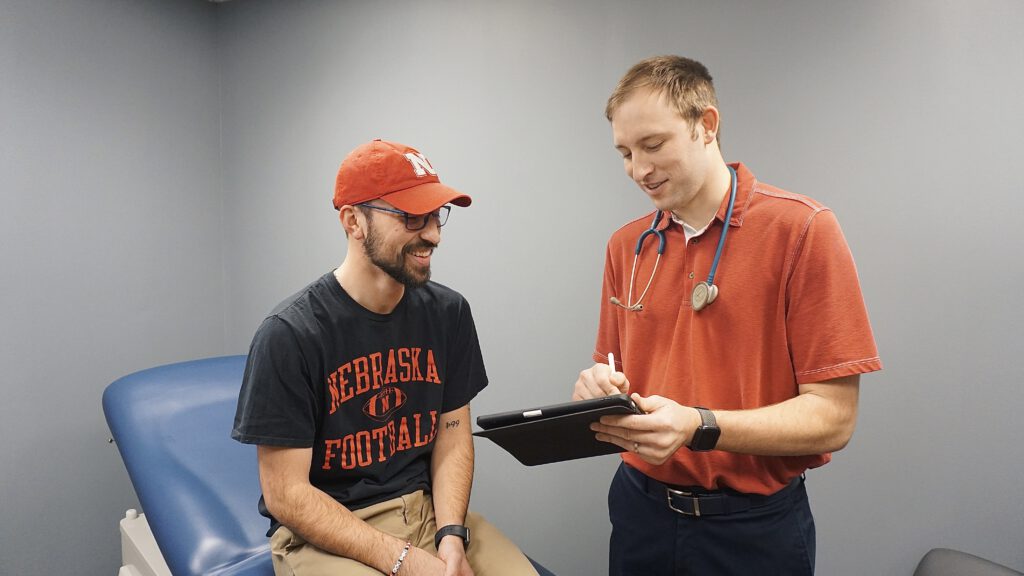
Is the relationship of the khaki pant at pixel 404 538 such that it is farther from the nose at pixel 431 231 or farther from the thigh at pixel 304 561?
the nose at pixel 431 231

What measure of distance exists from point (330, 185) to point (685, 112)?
199 centimetres

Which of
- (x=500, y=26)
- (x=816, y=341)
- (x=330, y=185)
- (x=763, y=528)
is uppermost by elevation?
(x=500, y=26)

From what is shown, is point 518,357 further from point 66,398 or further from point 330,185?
point 66,398

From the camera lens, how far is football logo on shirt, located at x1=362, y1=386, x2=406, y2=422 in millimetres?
1644

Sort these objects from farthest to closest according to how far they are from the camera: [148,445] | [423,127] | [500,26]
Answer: [423,127]
[500,26]
[148,445]

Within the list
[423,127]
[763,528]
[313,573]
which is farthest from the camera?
[423,127]

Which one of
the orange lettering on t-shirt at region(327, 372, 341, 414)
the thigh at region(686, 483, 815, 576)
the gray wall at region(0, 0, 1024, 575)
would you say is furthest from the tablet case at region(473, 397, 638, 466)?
the gray wall at region(0, 0, 1024, 575)

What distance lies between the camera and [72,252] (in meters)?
2.73

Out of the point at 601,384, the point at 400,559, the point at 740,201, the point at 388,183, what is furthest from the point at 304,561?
the point at 740,201

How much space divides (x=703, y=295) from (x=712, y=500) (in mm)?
445

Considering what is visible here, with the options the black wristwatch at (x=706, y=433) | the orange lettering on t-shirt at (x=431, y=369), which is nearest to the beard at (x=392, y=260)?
the orange lettering on t-shirt at (x=431, y=369)

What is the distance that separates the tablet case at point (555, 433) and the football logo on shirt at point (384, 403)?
0.42 m

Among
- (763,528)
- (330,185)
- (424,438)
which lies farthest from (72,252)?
(763,528)

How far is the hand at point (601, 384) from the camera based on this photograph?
139 centimetres
